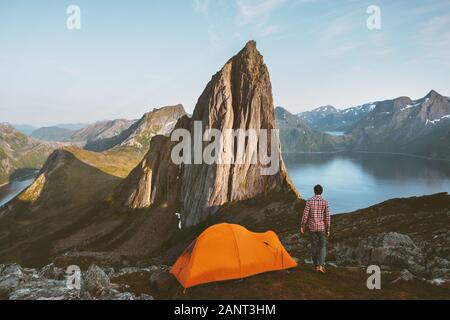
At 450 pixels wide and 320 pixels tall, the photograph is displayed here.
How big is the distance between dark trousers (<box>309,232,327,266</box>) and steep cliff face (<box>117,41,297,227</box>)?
57640mm

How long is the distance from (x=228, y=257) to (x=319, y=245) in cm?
551

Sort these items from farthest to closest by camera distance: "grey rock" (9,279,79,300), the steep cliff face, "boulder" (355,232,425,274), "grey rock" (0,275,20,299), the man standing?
the steep cliff face < "boulder" (355,232,425,274) < the man standing < "grey rock" (0,275,20,299) < "grey rock" (9,279,79,300)

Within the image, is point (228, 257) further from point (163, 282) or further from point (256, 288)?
point (163, 282)

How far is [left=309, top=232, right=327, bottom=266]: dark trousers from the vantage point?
2062 centimetres

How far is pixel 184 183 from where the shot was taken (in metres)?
94.2

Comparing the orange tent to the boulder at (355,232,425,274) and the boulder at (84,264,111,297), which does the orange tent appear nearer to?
the boulder at (84,264,111,297)

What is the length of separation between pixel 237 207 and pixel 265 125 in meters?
21.9

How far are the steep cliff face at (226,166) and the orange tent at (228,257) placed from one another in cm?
5678

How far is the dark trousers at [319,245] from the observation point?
20.6 m

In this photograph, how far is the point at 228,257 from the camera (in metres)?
22.0

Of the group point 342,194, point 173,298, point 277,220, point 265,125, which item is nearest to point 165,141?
point 265,125

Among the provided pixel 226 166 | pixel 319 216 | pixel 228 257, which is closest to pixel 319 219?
pixel 319 216

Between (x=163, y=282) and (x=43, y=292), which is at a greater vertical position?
(x=43, y=292)

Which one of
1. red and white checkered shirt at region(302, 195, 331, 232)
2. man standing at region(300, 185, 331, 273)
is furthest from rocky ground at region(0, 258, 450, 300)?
red and white checkered shirt at region(302, 195, 331, 232)
